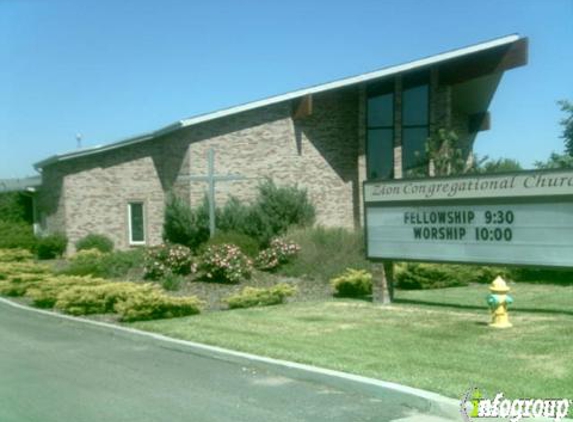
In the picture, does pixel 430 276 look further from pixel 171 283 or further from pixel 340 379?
pixel 340 379

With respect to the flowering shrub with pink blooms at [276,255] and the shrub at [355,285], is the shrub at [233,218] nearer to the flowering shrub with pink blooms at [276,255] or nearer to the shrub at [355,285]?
the flowering shrub with pink blooms at [276,255]

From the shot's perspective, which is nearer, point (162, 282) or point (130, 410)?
point (130, 410)

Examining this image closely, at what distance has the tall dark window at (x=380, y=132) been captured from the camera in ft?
99.4

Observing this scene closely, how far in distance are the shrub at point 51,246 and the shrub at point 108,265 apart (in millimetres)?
4643

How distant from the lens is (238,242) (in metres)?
22.1

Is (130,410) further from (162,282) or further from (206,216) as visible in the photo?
(206,216)

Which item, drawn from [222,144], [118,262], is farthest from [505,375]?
[222,144]

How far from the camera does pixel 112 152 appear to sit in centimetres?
3020

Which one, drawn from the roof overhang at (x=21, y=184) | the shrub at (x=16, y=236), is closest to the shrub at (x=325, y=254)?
the shrub at (x=16, y=236)

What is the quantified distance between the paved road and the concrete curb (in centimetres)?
7

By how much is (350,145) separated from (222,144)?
512 cm

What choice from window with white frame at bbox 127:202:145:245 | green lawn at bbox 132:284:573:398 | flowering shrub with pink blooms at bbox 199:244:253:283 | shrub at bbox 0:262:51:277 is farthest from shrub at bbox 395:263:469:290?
window with white frame at bbox 127:202:145:245

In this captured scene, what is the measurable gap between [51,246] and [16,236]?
2.39m

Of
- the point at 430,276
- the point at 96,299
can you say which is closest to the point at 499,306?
the point at 430,276
